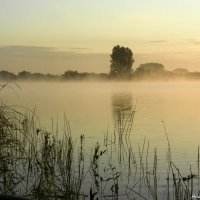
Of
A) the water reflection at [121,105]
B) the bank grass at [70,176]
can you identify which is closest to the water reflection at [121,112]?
the water reflection at [121,105]

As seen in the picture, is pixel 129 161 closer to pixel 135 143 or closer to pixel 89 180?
pixel 89 180

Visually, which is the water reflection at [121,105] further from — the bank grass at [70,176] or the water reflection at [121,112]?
the bank grass at [70,176]

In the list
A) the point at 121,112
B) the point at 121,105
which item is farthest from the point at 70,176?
the point at 121,105

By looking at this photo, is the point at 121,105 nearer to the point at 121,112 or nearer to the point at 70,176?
the point at 121,112

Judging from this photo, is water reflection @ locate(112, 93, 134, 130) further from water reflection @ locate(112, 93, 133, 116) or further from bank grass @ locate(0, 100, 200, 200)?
bank grass @ locate(0, 100, 200, 200)

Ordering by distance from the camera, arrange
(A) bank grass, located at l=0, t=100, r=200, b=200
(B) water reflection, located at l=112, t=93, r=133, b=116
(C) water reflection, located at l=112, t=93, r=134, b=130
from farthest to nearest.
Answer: (B) water reflection, located at l=112, t=93, r=133, b=116 < (C) water reflection, located at l=112, t=93, r=134, b=130 < (A) bank grass, located at l=0, t=100, r=200, b=200

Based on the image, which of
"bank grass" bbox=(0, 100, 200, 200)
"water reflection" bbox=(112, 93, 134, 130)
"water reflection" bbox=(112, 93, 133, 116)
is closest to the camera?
"bank grass" bbox=(0, 100, 200, 200)

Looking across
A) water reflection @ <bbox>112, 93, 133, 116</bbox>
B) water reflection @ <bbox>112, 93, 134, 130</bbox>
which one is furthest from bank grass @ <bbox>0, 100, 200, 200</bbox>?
water reflection @ <bbox>112, 93, 133, 116</bbox>

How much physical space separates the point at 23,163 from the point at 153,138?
27.2ft

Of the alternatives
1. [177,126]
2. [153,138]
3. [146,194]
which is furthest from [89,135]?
[146,194]

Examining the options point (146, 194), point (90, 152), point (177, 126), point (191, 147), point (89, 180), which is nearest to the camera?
point (146, 194)

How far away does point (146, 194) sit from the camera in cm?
1012

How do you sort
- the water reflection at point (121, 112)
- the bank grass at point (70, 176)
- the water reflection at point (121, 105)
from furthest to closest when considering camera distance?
the water reflection at point (121, 105) < the water reflection at point (121, 112) < the bank grass at point (70, 176)

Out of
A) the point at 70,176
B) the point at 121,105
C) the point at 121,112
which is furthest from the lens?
the point at 121,105
